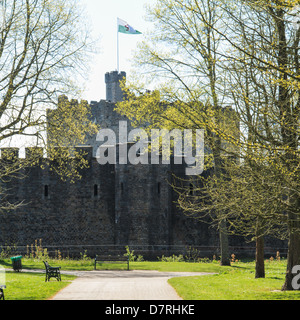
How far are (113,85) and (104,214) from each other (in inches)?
1164

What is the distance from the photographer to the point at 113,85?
5809cm

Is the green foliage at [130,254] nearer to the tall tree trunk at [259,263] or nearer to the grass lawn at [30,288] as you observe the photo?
the grass lawn at [30,288]

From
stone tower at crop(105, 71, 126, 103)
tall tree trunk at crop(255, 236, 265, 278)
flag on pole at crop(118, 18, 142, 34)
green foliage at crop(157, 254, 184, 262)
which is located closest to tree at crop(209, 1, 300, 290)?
tall tree trunk at crop(255, 236, 265, 278)

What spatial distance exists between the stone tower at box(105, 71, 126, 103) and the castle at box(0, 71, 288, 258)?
26277mm

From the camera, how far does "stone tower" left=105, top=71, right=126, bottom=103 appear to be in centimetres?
5667

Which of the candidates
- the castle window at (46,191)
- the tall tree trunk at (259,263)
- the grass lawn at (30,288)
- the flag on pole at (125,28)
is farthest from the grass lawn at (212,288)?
the flag on pole at (125,28)

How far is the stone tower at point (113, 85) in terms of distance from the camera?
5667 centimetres

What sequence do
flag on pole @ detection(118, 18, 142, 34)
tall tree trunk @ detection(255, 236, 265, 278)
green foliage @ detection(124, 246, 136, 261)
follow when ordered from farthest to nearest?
flag on pole @ detection(118, 18, 142, 34)
green foliage @ detection(124, 246, 136, 261)
tall tree trunk @ detection(255, 236, 265, 278)

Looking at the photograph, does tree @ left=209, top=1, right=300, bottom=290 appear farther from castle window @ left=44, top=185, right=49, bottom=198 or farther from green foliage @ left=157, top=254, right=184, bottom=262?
castle window @ left=44, top=185, right=49, bottom=198

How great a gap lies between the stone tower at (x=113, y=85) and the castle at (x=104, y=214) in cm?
2628

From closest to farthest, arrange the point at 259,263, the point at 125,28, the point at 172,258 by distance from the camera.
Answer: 1. the point at 259,263
2. the point at 172,258
3. the point at 125,28

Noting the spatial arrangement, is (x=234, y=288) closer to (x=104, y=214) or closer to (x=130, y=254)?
(x=130, y=254)

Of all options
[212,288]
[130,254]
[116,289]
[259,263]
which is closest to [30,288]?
[116,289]
